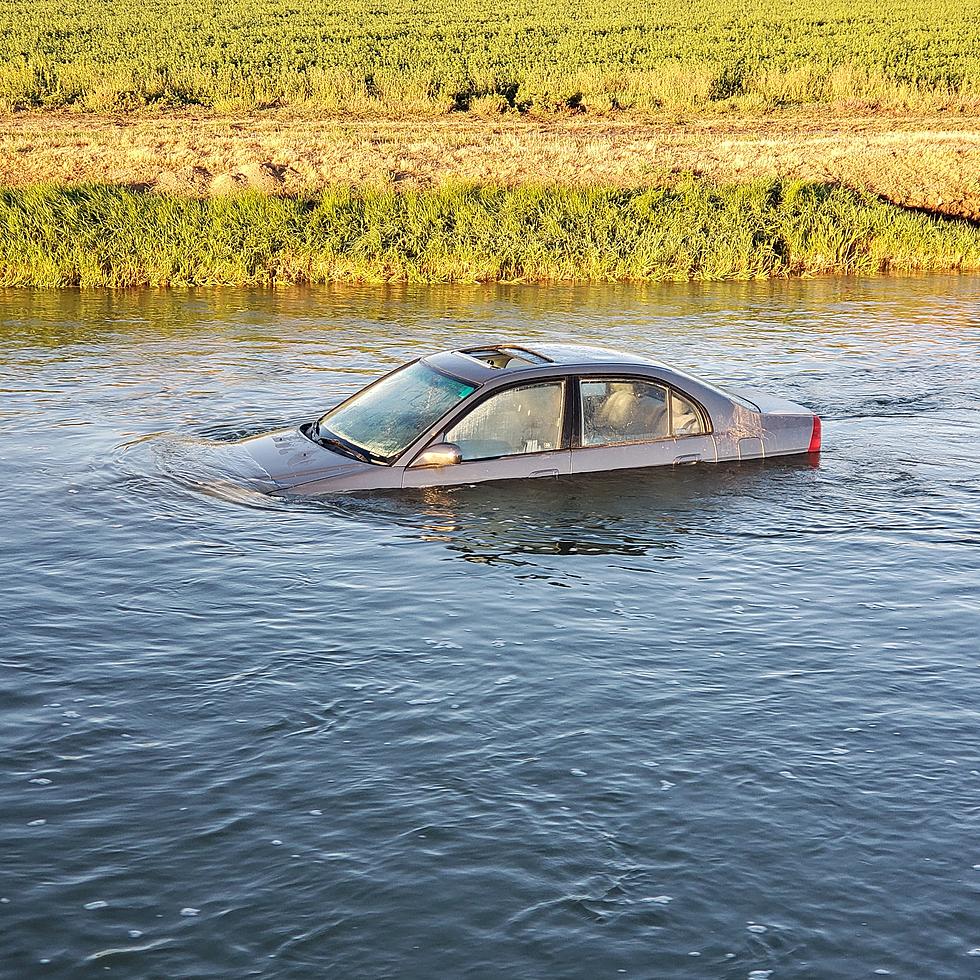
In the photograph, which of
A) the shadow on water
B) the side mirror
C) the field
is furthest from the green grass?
the side mirror

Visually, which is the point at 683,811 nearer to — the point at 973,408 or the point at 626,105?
the point at 973,408

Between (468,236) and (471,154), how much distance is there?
940cm

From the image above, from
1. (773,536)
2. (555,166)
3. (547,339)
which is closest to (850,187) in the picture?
(555,166)

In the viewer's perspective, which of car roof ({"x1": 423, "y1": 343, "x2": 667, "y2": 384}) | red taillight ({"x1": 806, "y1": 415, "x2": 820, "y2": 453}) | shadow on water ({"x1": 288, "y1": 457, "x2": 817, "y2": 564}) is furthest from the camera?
red taillight ({"x1": 806, "y1": 415, "x2": 820, "y2": 453})

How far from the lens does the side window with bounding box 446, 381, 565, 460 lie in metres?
11.3

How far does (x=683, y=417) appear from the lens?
40.1 feet

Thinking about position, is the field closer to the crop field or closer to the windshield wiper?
the crop field

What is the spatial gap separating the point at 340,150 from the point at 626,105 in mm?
14655

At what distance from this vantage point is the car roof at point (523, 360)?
11.5 m

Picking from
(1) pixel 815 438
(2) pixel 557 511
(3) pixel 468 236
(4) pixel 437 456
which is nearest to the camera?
(4) pixel 437 456

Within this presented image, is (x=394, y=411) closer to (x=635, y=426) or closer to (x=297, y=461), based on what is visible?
(x=297, y=461)

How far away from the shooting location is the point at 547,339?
20781mm

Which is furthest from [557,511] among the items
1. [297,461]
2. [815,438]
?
[815,438]

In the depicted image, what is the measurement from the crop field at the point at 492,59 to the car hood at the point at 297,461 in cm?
3524
